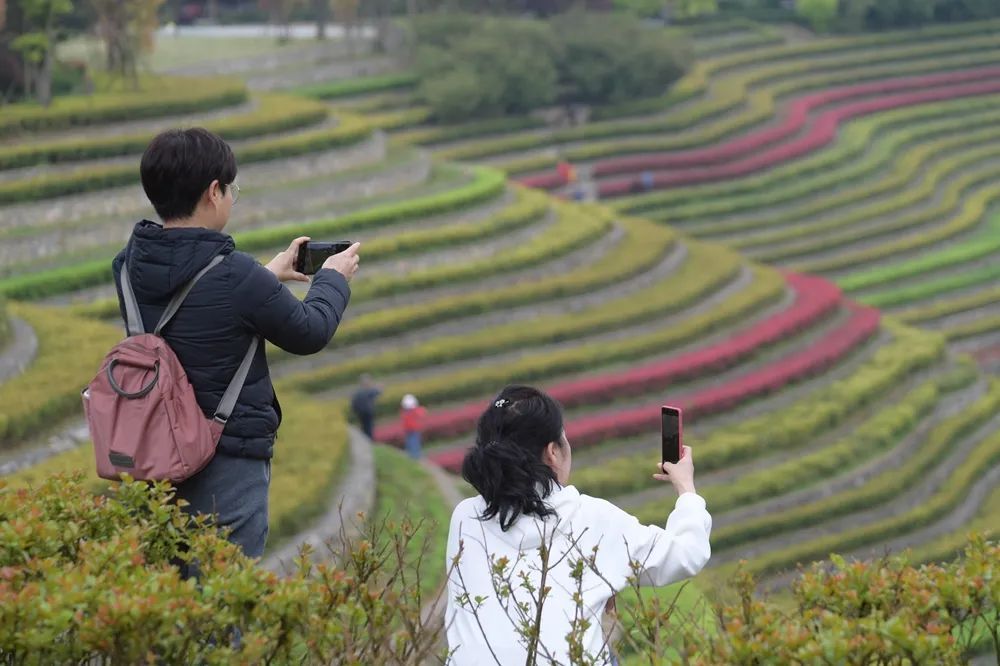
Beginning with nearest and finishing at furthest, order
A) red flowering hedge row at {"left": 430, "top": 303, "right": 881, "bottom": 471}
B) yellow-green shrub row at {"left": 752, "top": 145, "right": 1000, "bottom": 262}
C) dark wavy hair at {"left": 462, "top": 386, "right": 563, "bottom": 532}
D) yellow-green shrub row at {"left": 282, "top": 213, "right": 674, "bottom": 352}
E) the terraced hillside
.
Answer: dark wavy hair at {"left": 462, "top": 386, "right": 563, "bottom": 532} → the terraced hillside → red flowering hedge row at {"left": 430, "top": 303, "right": 881, "bottom": 471} → yellow-green shrub row at {"left": 282, "top": 213, "right": 674, "bottom": 352} → yellow-green shrub row at {"left": 752, "top": 145, "right": 1000, "bottom": 262}

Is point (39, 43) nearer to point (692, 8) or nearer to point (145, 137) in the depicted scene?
point (145, 137)

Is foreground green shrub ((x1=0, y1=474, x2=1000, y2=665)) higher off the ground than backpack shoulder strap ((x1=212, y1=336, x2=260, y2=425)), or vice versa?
backpack shoulder strap ((x1=212, y1=336, x2=260, y2=425))

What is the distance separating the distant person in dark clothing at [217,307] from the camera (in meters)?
5.10

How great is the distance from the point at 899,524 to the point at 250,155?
1305 centimetres

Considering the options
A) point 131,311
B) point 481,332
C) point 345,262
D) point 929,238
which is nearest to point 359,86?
point 929,238

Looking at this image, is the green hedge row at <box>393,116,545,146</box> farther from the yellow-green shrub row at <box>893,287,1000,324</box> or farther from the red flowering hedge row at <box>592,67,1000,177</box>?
the yellow-green shrub row at <box>893,287,1000,324</box>

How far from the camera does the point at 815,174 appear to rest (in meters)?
44.3

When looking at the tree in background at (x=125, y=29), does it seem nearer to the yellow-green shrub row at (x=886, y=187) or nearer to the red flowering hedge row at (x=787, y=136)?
the red flowering hedge row at (x=787, y=136)

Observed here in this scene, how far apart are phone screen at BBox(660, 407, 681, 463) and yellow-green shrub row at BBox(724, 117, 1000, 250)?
110 ft

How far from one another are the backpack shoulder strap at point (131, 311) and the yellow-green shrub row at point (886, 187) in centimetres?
3360

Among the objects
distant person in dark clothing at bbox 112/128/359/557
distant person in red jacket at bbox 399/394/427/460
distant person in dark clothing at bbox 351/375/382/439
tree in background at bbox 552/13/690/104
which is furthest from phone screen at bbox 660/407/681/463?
tree in background at bbox 552/13/690/104

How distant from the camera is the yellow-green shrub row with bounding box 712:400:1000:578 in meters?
20.8

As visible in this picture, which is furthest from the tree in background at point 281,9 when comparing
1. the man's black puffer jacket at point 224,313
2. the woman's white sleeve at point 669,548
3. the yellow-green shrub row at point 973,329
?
the woman's white sleeve at point 669,548

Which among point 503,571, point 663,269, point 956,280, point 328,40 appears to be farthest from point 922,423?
point 328,40
